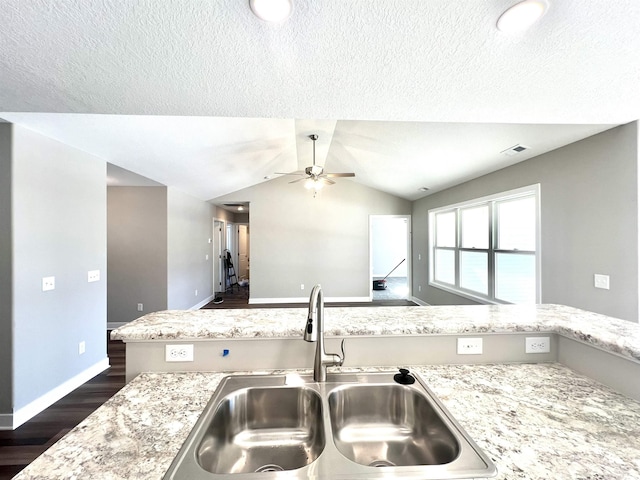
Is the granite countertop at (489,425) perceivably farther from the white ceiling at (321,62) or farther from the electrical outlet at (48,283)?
the electrical outlet at (48,283)

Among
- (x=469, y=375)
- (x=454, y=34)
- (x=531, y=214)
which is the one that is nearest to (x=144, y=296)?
(x=469, y=375)

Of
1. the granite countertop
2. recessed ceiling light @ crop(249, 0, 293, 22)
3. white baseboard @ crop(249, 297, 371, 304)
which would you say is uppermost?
recessed ceiling light @ crop(249, 0, 293, 22)

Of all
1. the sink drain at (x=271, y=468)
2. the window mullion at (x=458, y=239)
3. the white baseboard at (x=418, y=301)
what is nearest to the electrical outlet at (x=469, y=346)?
the sink drain at (x=271, y=468)

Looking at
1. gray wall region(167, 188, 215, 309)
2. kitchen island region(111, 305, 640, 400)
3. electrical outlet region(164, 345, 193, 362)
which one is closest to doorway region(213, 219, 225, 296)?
gray wall region(167, 188, 215, 309)

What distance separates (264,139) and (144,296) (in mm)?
3170

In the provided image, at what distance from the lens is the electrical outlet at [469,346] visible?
1.18 meters

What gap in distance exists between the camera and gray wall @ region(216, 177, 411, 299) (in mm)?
6098

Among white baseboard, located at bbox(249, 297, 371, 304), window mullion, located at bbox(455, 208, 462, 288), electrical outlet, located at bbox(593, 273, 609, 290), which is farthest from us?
white baseboard, located at bbox(249, 297, 371, 304)

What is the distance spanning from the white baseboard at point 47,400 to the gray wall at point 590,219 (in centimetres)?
481

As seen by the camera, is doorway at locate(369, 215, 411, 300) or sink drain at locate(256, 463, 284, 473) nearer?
sink drain at locate(256, 463, 284, 473)

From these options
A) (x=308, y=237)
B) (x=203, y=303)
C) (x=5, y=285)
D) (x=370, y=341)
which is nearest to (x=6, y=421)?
(x=5, y=285)

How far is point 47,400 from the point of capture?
228 cm

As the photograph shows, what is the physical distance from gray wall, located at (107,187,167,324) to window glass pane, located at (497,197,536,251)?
5104 millimetres

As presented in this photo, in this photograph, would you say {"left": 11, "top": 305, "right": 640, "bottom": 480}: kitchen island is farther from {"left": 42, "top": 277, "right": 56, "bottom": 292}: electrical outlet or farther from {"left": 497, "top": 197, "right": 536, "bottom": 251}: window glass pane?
{"left": 497, "top": 197, "right": 536, "bottom": 251}: window glass pane
